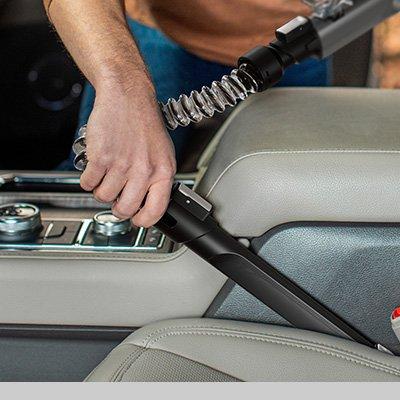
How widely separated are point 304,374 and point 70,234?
400mm

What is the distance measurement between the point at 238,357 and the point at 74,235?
33 centimetres

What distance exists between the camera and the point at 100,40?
1151 millimetres

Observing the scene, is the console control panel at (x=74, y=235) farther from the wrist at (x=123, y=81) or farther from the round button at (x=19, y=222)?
the wrist at (x=123, y=81)

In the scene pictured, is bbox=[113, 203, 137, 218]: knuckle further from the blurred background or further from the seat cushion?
the blurred background

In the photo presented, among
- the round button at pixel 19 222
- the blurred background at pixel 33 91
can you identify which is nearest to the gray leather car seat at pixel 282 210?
the round button at pixel 19 222

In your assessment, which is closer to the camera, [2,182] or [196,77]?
[2,182]

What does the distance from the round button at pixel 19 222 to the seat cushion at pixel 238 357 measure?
0.77ft

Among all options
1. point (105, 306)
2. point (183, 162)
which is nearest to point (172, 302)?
point (105, 306)

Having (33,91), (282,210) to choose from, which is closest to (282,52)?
(282,210)

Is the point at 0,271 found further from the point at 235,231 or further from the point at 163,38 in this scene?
the point at 163,38

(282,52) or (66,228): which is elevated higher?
(282,52)

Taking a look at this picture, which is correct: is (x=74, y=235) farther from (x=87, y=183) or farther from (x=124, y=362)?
(x=124, y=362)

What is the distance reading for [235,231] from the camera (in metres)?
1.08

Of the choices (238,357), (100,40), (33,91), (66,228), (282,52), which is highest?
(282,52)
